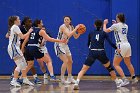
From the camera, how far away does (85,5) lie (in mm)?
14008

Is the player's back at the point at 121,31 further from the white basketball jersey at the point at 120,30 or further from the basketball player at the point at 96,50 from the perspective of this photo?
the basketball player at the point at 96,50

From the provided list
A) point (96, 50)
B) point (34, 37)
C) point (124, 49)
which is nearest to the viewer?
point (96, 50)

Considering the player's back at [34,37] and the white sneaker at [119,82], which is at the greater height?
the player's back at [34,37]

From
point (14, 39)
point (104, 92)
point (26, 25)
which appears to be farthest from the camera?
point (26, 25)

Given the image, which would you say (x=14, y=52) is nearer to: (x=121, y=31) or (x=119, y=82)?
(x=119, y=82)

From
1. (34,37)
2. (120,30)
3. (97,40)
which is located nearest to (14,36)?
(34,37)

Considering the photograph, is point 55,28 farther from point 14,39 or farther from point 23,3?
point 14,39

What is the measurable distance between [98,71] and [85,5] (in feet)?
7.97

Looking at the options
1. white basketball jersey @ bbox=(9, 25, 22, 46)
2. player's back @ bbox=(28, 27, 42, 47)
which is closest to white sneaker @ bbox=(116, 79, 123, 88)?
player's back @ bbox=(28, 27, 42, 47)

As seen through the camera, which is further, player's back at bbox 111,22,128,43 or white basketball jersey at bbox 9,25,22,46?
player's back at bbox 111,22,128,43

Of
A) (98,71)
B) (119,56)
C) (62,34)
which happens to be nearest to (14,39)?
(62,34)

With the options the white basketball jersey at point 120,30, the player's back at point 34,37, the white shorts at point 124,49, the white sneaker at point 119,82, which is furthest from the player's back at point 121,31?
the player's back at point 34,37

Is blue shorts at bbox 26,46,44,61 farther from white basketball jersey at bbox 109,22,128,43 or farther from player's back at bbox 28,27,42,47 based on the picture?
white basketball jersey at bbox 109,22,128,43

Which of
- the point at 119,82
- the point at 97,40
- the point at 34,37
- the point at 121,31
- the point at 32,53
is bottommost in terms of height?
the point at 119,82
